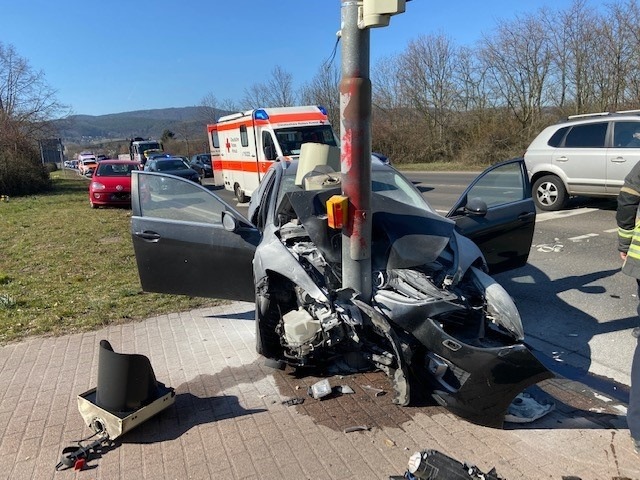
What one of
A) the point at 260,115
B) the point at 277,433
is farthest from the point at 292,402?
the point at 260,115

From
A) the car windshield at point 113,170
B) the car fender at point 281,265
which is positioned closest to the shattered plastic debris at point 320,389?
the car fender at point 281,265

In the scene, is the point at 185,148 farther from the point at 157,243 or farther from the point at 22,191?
the point at 157,243

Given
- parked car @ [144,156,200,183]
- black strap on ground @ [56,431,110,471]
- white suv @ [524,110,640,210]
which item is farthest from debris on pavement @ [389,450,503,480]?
parked car @ [144,156,200,183]

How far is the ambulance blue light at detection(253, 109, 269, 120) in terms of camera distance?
14442 mm

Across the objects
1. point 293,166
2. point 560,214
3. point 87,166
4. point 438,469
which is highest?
point 87,166

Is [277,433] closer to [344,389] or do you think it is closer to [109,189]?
[344,389]

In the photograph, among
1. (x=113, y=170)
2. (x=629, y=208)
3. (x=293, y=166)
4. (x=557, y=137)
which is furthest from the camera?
(x=113, y=170)

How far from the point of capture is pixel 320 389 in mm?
3689

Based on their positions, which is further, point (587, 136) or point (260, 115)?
point (260, 115)

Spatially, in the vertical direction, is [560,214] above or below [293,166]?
below

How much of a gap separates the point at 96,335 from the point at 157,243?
136cm

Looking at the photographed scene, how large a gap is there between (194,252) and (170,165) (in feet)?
63.1

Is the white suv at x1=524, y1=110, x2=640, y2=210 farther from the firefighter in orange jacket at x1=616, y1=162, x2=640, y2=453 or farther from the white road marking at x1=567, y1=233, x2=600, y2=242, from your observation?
the firefighter in orange jacket at x1=616, y1=162, x2=640, y2=453

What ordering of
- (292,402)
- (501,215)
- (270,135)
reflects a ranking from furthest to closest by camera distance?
(270,135) < (501,215) < (292,402)
